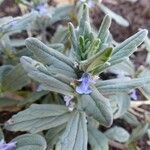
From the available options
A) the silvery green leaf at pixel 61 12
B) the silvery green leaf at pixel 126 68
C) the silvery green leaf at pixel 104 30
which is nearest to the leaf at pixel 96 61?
the silvery green leaf at pixel 104 30

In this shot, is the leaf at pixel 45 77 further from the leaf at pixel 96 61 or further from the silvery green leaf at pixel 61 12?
the silvery green leaf at pixel 61 12

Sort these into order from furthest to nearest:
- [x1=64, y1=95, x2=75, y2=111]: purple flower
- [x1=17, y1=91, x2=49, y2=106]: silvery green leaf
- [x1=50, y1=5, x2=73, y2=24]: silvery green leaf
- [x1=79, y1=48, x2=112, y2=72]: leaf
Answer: [x1=50, y1=5, x2=73, y2=24]: silvery green leaf < [x1=17, y1=91, x2=49, y2=106]: silvery green leaf < [x1=64, y1=95, x2=75, y2=111]: purple flower < [x1=79, y1=48, x2=112, y2=72]: leaf

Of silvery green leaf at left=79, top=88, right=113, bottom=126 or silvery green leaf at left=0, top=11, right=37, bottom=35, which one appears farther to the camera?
silvery green leaf at left=0, top=11, right=37, bottom=35

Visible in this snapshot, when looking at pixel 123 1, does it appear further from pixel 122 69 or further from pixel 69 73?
pixel 69 73

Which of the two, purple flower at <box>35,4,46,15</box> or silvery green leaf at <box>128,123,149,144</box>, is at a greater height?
purple flower at <box>35,4,46,15</box>

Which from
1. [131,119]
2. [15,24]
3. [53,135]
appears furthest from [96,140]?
[15,24]

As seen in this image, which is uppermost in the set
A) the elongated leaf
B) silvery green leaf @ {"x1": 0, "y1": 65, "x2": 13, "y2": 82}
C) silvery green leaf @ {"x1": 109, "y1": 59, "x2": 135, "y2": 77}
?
the elongated leaf

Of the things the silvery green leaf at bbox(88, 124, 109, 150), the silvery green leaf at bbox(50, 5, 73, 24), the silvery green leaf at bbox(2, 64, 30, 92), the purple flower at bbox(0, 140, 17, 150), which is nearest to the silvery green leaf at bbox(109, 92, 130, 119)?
the silvery green leaf at bbox(88, 124, 109, 150)

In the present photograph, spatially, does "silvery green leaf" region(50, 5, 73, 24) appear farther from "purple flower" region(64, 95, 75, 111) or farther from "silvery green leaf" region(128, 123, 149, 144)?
"purple flower" region(64, 95, 75, 111)

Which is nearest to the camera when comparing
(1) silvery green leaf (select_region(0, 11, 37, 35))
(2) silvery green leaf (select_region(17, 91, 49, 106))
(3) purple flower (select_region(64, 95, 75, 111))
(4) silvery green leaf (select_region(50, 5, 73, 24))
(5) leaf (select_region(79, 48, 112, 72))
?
(5) leaf (select_region(79, 48, 112, 72))
